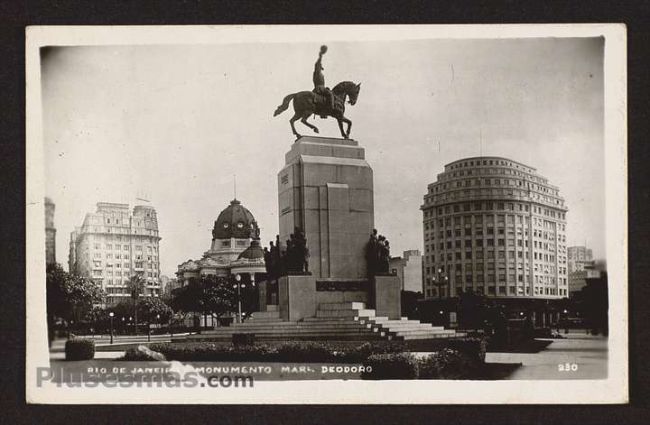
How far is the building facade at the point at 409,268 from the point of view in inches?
829

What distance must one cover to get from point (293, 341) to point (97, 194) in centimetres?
500

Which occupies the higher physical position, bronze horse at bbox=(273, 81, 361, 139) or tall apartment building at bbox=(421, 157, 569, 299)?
bronze horse at bbox=(273, 81, 361, 139)

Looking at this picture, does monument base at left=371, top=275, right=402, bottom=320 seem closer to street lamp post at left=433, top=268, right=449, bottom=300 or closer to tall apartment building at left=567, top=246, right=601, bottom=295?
tall apartment building at left=567, top=246, right=601, bottom=295

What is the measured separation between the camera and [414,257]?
23625mm

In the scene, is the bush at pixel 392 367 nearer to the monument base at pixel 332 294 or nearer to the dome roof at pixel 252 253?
the monument base at pixel 332 294

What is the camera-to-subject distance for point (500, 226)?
1991 cm

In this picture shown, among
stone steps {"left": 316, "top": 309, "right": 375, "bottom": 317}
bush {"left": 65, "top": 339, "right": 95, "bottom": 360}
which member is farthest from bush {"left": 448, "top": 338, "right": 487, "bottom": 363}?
bush {"left": 65, "top": 339, "right": 95, "bottom": 360}

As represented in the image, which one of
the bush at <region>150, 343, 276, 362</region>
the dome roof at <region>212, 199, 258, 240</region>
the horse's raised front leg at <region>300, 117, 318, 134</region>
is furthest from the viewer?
the dome roof at <region>212, 199, 258, 240</region>

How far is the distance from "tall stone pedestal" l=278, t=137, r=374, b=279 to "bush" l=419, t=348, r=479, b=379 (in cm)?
643

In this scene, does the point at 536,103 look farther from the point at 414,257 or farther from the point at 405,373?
the point at 414,257

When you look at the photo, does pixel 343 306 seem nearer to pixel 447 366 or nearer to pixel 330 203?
pixel 330 203

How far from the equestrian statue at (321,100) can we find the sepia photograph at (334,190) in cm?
9

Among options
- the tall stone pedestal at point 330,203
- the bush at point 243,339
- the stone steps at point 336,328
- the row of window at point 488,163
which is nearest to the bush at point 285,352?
the bush at point 243,339

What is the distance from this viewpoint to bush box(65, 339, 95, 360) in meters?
14.1
